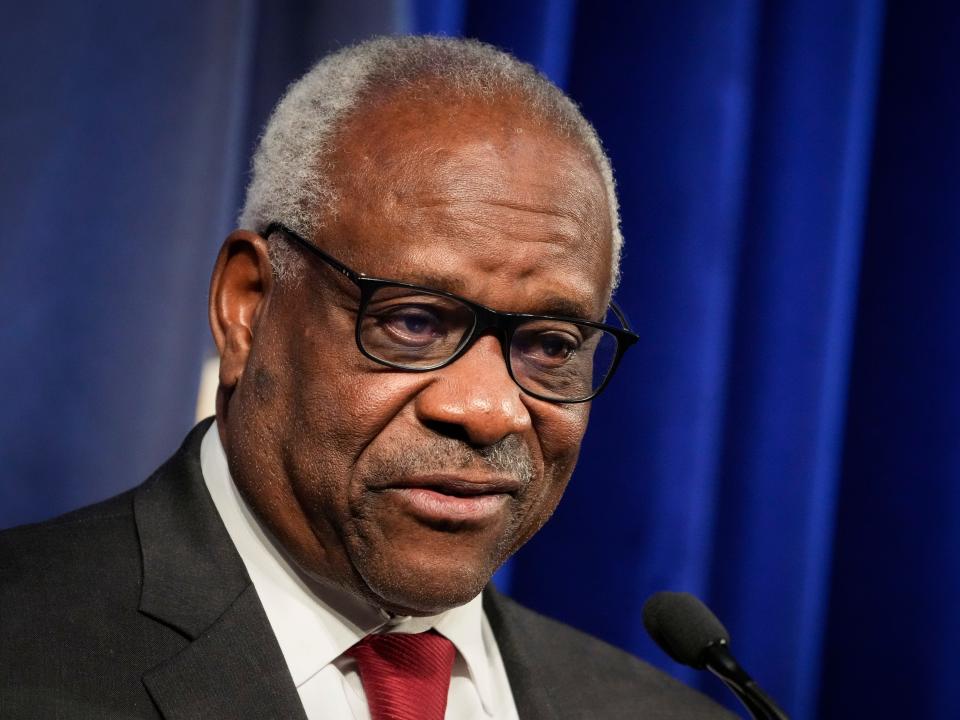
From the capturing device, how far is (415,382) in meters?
1.35

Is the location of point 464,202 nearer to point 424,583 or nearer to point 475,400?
point 475,400

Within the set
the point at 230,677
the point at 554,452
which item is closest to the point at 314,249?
the point at 554,452

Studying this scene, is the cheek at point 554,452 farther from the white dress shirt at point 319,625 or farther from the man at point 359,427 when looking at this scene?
the white dress shirt at point 319,625

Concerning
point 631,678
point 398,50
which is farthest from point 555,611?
point 398,50

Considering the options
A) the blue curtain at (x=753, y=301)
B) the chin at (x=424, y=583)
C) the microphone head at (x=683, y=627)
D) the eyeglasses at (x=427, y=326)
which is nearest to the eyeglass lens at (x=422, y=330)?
the eyeglasses at (x=427, y=326)

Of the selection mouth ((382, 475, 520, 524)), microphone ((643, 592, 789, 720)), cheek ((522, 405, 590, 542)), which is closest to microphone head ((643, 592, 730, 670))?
microphone ((643, 592, 789, 720))

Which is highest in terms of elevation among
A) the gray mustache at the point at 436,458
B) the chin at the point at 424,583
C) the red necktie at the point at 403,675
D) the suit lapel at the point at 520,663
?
the gray mustache at the point at 436,458

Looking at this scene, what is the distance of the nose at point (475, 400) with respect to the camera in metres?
1.33

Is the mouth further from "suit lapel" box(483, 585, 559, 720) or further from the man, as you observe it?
"suit lapel" box(483, 585, 559, 720)

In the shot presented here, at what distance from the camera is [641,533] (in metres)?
2.28

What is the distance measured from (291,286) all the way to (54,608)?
18.3 inches

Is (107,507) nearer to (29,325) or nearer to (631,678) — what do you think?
(29,325)

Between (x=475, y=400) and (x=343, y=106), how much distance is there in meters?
0.42

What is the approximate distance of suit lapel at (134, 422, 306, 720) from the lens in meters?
1.28
